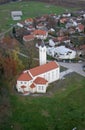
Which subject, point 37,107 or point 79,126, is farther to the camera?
point 37,107

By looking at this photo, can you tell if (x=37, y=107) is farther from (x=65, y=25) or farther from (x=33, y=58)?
(x=65, y=25)

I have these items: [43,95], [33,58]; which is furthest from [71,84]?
[33,58]

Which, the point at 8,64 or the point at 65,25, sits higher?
the point at 8,64

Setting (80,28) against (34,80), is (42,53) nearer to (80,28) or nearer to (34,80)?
(34,80)

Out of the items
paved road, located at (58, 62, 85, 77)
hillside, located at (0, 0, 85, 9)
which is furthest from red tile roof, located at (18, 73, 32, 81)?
hillside, located at (0, 0, 85, 9)

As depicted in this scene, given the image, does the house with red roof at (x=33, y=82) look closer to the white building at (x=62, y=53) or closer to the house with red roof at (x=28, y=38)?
the white building at (x=62, y=53)

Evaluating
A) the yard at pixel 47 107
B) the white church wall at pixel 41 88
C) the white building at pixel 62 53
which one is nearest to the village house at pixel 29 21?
the white building at pixel 62 53

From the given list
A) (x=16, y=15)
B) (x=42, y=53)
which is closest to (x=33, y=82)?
(x=42, y=53)
